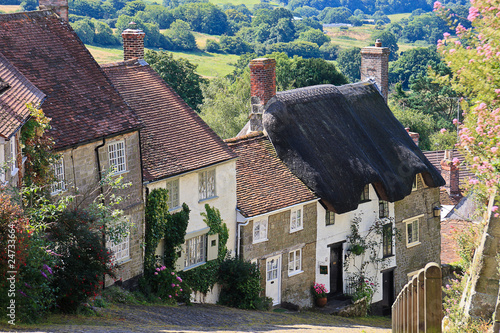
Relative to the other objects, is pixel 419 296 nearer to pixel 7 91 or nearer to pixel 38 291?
pixel 38 291

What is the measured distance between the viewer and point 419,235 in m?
34.4

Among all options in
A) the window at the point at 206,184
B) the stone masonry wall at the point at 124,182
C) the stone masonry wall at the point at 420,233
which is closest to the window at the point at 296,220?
the window at the point at 206,184

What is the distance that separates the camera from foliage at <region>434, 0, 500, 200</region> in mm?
11648

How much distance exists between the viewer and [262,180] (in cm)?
2872

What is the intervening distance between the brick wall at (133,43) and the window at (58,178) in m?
9.73

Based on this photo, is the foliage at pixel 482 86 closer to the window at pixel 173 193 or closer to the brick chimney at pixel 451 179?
the window at pixel 173 193

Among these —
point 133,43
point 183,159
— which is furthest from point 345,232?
point 133,43

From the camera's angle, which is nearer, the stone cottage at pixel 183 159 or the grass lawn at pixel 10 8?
the stone cottage at pixel 183 159

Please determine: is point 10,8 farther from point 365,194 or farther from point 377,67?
point 365,194

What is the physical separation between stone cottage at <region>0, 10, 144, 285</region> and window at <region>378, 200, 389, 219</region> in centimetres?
1242

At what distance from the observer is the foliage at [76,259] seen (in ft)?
58.4

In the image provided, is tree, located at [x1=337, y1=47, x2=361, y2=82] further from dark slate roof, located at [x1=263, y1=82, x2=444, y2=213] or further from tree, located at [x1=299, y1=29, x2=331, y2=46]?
dark slate roof, located at [x1=263, y1=82, x2=444, y2=213]

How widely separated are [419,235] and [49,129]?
800 inches

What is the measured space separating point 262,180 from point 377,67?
468 inches
